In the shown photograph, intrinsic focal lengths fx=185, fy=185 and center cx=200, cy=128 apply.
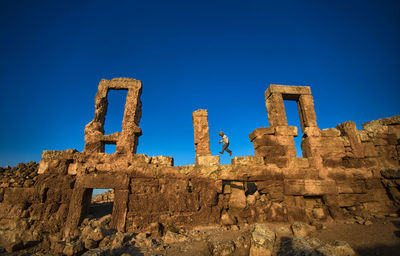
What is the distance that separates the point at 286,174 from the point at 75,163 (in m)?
6.43

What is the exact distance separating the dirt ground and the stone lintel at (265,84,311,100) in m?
4.49

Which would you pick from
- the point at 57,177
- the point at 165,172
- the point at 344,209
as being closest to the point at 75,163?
the point at 57,177

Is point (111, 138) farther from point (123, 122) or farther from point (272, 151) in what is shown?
point (272, 151)

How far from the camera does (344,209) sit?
223 inches

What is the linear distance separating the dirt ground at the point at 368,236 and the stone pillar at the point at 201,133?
3.57 metres

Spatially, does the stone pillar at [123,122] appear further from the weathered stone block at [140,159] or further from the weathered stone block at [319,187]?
the weathered stone block at [319,187]

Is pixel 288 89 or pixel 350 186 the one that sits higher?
pixel 288 89

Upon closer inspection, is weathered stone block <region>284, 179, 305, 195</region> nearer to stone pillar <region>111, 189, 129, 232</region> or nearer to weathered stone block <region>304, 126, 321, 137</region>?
weathered stone block <region>304, 126, 321, 137</region>

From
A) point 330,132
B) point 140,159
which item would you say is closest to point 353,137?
point 330,132

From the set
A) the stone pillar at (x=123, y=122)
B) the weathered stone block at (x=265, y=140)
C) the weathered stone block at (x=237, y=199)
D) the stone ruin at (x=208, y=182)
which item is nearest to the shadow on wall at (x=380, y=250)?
the stone ruin at (x=208, y=182)

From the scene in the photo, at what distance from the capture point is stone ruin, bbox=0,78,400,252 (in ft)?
16.6

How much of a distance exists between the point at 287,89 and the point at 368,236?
194 inches

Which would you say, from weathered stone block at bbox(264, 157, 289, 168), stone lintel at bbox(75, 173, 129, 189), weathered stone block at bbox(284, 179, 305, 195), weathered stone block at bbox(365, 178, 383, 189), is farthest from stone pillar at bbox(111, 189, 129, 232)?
weathered stone block at bbox(365, 178, 383, 189)

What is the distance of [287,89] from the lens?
7.11m
